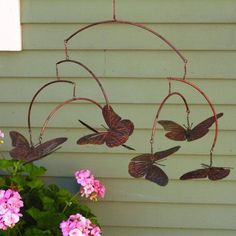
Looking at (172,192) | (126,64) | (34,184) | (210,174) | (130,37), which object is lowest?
(172,192)

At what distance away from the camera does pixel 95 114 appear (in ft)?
8.55

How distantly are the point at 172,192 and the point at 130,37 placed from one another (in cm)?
81

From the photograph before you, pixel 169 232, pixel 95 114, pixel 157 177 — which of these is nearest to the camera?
pixel 157 177

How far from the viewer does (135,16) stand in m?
2.51

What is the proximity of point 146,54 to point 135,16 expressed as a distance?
0.62 ft

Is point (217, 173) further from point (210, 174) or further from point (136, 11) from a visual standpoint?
point (136, 11)

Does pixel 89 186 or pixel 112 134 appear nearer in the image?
pixel 112 134

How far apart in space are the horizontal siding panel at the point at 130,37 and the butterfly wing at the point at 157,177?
1.08 m

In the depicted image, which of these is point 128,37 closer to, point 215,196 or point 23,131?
point 23,131

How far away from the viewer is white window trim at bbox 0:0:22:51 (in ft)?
8.29

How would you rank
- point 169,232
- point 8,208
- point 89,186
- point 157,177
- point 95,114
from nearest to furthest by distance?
point 157,177
point 8,208
point 89,186
point 95,114
point 169,232

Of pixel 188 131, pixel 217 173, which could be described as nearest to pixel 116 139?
pixel 188 131

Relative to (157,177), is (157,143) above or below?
below

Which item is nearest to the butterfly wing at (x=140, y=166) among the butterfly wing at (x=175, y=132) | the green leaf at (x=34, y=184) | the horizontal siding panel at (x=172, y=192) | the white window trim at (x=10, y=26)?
the butterfly wing at (x=175, y=132)
